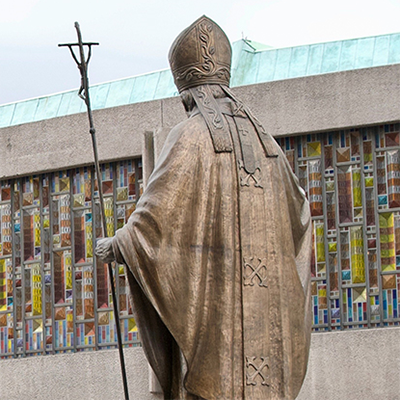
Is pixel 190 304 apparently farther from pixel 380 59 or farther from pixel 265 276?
pixel 380 59

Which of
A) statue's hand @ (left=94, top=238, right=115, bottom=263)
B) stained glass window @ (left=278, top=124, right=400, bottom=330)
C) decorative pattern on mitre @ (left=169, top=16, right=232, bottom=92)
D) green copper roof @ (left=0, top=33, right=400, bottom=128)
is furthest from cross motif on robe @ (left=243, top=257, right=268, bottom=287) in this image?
green copper roof @ (left=0, top=33, right=400, bottom=128)

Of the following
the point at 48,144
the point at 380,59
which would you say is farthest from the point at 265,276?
the point at 48,144

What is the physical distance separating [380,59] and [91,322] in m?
4.57

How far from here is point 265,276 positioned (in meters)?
7.26

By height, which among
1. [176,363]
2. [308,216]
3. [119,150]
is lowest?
[176,363]

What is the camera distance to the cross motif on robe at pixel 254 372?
714 cm

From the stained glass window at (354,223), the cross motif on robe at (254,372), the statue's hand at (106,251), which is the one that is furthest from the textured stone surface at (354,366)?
the statue's hand at (106,251)

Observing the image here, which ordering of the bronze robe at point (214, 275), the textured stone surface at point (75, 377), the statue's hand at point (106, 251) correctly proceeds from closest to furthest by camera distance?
the bronze robe at point (214, 275)
the statue's hand at point (106, 251)
the textured stone surface at point (75, 377)

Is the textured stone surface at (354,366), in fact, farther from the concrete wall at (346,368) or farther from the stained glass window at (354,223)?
the stained glass window at (354,223)

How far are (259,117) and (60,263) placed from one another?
10.9ft

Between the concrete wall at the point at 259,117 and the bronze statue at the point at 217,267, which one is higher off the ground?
the concrete wall at the point at 259,117

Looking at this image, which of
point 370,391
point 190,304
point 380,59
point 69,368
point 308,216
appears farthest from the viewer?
point 69,368

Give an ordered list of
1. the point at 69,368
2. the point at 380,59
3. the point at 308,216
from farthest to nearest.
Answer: the point at 69,368, the point at 380,59, the point at 308,216

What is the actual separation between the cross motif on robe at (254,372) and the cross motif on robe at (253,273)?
39 cm
